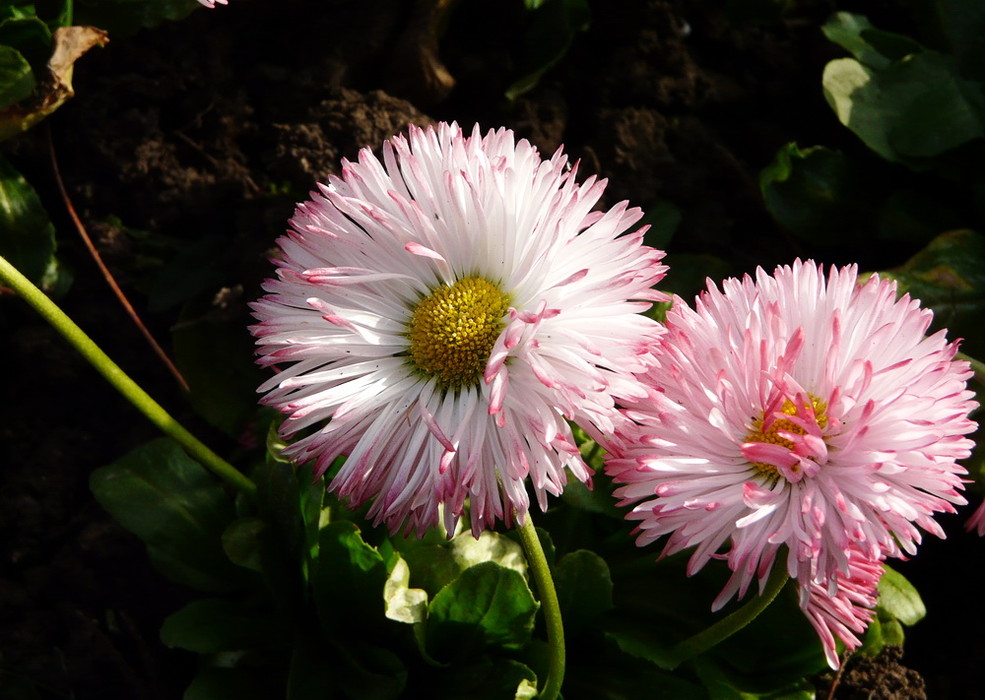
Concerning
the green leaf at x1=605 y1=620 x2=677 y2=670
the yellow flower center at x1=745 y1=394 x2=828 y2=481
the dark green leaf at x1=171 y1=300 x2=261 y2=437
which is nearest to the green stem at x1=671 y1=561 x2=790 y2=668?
the green leaf at x1=605 y1=620 x2=677 y2=670

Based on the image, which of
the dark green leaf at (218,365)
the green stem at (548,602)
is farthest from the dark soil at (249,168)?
the green stem at (548,602)

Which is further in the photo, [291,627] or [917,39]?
[917,39]

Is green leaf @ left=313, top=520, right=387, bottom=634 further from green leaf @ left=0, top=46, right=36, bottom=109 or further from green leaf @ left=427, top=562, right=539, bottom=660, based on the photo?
green leaf @ left=0, top=46, right=36, bottom=109

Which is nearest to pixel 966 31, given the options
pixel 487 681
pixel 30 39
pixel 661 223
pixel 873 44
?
pixel 873 44

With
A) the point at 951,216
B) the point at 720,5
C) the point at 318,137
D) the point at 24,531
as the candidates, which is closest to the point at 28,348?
the point at 24,531

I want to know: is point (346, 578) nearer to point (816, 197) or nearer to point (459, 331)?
point (459, 331)

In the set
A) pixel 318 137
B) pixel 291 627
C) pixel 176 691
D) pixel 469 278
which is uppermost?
pixel 469 278

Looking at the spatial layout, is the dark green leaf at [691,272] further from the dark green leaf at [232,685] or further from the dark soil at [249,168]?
the dark green leaf at [232,685]

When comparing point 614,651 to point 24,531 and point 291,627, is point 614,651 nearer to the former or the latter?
point 291,627
